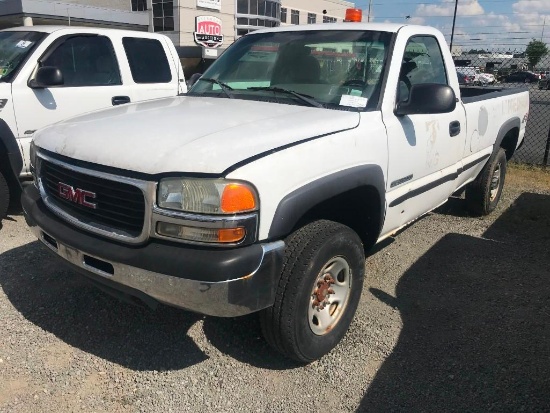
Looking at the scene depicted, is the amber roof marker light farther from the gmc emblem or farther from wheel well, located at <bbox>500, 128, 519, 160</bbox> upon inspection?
the gmc emblem

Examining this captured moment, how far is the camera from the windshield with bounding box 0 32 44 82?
511 centimetres

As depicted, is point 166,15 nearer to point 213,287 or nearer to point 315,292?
point 315,292

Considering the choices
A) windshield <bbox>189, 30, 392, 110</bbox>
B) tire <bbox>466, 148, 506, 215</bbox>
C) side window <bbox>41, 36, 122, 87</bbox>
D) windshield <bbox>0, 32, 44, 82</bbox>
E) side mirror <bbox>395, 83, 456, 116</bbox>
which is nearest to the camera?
side mirror <bbox>395, 83, 456, 116</bbox>

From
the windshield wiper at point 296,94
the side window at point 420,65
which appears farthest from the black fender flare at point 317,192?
the side window at point 420,65

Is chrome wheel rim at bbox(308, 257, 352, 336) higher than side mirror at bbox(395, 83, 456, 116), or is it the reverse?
side mirror at bbox(395, 83, 456, 116)

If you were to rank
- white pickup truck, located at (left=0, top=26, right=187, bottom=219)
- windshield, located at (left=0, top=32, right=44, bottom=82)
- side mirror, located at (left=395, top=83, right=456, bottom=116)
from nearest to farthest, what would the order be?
1. side mirror, located at (left=395, top=83, right=456, bottom=116)
2. white pickup truck, located at (left=0, top=26, right=187, bottom=219)
3. windshield, located at (left=0, top=32, right=44, bottom=82)

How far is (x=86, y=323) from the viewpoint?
326cm

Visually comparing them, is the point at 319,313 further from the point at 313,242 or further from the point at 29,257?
the point at 29,257

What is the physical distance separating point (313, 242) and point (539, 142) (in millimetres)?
10199

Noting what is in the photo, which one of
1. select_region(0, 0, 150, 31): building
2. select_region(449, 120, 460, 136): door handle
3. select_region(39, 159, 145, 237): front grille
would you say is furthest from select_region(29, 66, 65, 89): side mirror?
select_region(0, 0, 150, 31): building

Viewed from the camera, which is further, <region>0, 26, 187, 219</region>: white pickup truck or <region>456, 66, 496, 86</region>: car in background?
<region>456, 66, 496, 86</region>: car in background

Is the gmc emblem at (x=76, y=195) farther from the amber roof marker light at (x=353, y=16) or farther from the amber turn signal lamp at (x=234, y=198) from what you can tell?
the amber roof marker light at (x=353, y=16)

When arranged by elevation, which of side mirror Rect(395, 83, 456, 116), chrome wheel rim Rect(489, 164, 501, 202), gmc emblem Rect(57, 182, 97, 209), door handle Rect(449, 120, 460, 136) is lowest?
chrome wheel rim Rect(489, 164, 501, 202)

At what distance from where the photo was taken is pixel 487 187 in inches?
208
